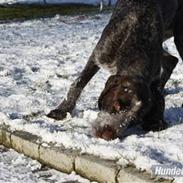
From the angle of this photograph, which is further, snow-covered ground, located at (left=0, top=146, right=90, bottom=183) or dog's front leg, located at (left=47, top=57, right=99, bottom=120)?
dog's front leg, located at (left=47, top=57, right=99, bottom=120)

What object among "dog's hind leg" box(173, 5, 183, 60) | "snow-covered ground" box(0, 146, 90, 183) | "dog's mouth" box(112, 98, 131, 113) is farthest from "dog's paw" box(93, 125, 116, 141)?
"dog's hind leg" box(173, 5, 183, 60)

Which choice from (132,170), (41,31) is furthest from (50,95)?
(41,31)

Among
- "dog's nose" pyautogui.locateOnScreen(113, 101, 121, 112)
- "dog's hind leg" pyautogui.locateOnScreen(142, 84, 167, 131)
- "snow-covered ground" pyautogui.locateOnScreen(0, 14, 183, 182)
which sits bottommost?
"snow-covered ground" pyautogui.locateOnScreen(0, 14, 183, 182)

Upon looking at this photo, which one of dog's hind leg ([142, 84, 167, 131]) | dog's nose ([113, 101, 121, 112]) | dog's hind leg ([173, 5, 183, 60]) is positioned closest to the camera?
dog's nose ([113, 101, 121, 112])

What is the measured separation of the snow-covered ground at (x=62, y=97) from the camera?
17.9 ft

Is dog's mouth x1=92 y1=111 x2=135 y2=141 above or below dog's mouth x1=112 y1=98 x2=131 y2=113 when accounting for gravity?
below

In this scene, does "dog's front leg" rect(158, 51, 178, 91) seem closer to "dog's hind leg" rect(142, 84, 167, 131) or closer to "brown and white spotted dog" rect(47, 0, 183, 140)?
"brown and white spotted dog" rect(47, 0, 183, 140)

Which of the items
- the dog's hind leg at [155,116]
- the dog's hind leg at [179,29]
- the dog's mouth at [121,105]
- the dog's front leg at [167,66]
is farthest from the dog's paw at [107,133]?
the dog's front leg at [167,66]

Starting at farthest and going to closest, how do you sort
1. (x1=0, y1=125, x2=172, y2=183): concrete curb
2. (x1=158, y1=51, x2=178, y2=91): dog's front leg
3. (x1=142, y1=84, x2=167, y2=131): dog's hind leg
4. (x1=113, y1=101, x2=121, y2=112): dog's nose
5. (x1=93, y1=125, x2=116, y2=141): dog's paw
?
(x1=158, y1=51, x2=178, y2=91): dog's front leg
(x1=142, y1=84, x2=167, y2=131): dog's hind leg
(x1=93, y1=125, x2=116, y2=141): dog's paw
(x1=113, y1=101, x2=121, y2=112): dog's nose
(x1=0, y1=125, x2=172, y2=183): concrete curb

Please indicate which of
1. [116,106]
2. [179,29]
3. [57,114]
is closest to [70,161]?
[116,106]

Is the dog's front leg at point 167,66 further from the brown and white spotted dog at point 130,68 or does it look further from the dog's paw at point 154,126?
the dog's paw at point 154,126

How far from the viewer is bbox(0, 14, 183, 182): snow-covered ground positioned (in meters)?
5.47

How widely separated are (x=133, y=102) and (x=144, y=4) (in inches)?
54.2

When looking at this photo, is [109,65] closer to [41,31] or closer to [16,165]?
[16,165]
